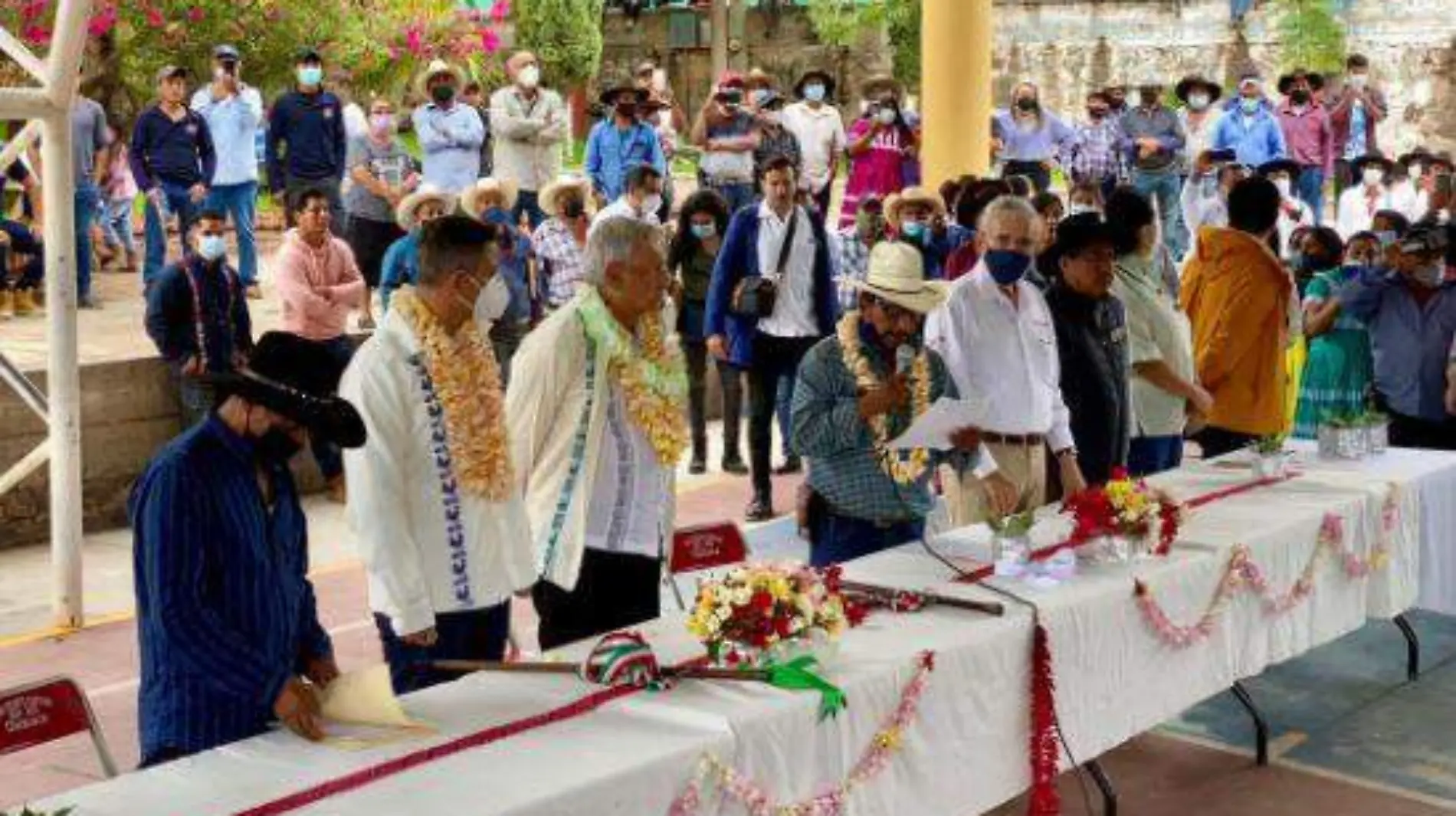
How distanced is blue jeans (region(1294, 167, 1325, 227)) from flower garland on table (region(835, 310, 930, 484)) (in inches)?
557

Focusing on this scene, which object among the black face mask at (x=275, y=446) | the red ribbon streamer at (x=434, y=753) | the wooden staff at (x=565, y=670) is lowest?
the red ribbon streamer at (x=434, y=753)

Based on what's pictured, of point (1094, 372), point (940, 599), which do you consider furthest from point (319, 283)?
point (940, 599)

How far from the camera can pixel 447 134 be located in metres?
15.0

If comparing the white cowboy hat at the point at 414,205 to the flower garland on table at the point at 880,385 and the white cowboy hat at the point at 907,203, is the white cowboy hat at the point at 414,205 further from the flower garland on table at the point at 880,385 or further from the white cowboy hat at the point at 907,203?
the flower garland on table at the point at 880,385

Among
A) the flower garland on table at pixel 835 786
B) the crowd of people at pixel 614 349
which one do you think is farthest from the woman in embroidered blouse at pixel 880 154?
the flower garland on table at pixel 835 786

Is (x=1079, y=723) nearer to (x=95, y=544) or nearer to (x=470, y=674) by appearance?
(x=470, y=674)

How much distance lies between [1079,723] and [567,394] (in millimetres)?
1710

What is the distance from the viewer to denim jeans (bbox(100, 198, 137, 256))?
16.6 m

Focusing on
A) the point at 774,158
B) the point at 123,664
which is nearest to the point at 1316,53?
the point at 774,158

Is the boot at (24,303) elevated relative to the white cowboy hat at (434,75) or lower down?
lower down

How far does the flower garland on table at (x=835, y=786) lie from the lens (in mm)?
4609

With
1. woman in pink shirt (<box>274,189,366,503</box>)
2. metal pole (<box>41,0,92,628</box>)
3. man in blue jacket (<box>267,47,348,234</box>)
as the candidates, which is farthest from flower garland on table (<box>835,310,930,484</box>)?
man in blue jacket (<box>267,47,348,234</box>)

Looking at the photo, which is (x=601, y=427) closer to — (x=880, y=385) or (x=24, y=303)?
(x=880, y=385)

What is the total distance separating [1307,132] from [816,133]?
6.70 metres
